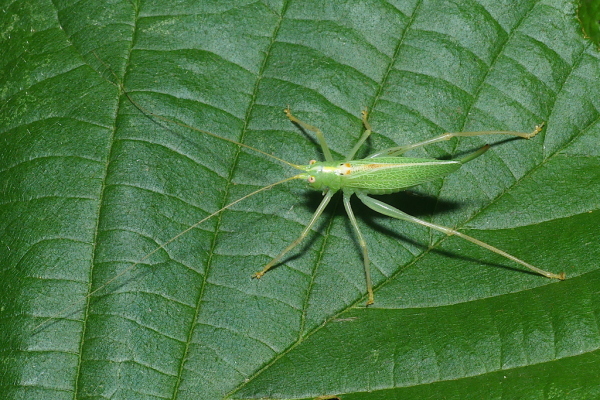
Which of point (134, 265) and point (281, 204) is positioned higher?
point (281, 204)

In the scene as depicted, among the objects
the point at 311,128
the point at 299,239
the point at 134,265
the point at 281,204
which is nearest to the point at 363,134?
the point at 311,128

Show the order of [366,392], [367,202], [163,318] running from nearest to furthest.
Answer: [366,392] < [163,318] < [367,202]

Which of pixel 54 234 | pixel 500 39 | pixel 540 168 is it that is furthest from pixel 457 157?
pixel 54 234

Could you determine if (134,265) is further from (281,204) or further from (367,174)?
(367,174)

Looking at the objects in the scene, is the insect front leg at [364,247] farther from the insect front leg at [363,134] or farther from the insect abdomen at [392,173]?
the insect front leg at [363,134]

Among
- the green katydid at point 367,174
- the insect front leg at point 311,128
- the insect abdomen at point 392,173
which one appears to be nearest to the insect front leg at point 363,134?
the green katydid at point 367,174

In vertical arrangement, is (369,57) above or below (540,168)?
above

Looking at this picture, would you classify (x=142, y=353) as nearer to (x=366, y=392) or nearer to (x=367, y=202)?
(x=366, y=392)
